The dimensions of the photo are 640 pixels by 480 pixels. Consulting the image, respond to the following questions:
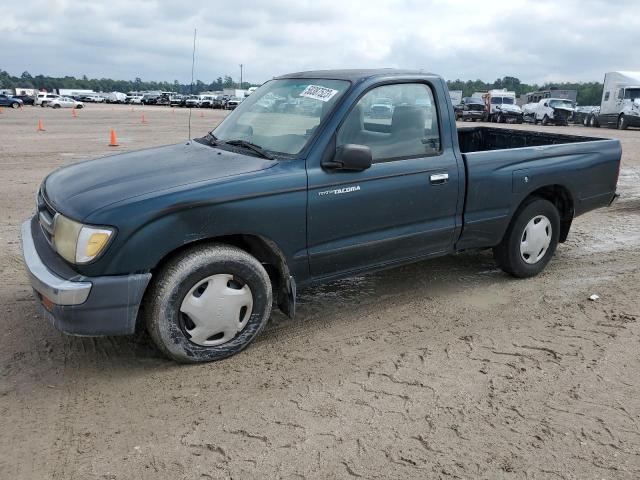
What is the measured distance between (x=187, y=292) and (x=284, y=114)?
62.5 inches

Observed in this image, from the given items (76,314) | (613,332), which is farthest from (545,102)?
(76,314)

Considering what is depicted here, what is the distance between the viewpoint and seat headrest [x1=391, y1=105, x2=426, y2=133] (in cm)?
434

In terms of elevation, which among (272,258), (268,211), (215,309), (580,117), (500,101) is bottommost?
(215,309)

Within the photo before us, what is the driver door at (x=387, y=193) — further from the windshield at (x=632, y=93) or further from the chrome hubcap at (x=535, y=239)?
the windshield at (x=632, y=93)

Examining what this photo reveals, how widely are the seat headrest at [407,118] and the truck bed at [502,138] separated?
2.05m

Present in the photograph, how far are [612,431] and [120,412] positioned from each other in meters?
2.63

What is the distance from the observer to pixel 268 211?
3654 millimetres

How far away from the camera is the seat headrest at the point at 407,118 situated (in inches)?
171

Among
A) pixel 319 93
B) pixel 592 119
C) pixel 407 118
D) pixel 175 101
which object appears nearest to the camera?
pixel 319 93

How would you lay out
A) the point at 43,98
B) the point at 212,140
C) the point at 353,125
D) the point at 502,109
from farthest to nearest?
the point at 43,98
the point at 502,109
the point at 212,140
the point at 353,125

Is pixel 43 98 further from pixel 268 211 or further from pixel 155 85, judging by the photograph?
pixel 155 85

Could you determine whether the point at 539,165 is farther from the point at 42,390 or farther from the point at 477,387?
the point at 42,390

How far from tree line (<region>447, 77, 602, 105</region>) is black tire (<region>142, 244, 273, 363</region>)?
2739 inches

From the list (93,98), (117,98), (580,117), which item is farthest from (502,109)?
(93,98)
